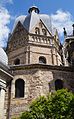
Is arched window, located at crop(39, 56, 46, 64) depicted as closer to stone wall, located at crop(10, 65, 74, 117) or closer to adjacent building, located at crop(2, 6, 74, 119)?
adjacent building, located at crop(2, 6, 74, 119)

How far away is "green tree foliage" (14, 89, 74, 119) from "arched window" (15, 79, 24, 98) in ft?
16.8

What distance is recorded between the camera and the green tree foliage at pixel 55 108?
14258 mm

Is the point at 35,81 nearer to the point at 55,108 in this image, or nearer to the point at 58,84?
the point at 58,84

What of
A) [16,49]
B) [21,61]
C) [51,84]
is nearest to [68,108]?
[51,84]

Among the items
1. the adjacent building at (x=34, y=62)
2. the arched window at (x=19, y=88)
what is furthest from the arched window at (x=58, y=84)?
the arched window at (x=19, y=88)

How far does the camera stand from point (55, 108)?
14523mm

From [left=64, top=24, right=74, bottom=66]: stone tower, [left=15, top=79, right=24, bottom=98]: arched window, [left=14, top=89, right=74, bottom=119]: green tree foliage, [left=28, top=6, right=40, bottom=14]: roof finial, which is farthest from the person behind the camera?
[left=28, top=6, right=40, bottom=14]: roof finial

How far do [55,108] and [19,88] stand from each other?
6.26 metres

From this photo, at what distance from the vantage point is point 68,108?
47.0 feet

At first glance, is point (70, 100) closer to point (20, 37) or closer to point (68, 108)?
point (68, 108)

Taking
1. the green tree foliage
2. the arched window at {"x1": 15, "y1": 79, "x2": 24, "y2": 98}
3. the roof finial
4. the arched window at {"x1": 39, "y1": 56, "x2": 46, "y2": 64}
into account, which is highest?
the roof finial

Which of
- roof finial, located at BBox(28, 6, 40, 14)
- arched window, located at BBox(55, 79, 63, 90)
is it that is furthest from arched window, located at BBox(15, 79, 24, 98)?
roof finial, located at BBox(28, 6, 40, 14)

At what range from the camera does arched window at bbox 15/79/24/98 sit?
20.0 metres

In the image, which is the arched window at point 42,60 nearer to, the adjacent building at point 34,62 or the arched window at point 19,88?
the adjacent building at point 34,62
